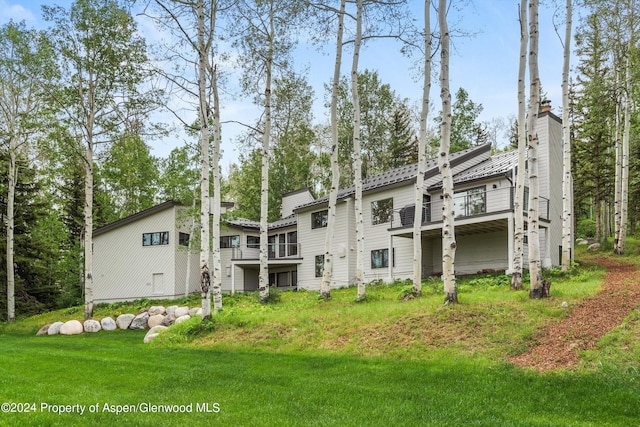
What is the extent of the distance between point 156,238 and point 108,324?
9.17m

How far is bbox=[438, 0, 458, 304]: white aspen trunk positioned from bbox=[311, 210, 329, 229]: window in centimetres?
1455

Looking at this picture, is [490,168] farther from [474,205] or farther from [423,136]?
[423,136]

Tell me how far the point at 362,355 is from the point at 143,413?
4869 mm

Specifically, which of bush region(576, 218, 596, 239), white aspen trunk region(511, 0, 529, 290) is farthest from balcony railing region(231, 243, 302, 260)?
bush region(576, 218, 596, 239)

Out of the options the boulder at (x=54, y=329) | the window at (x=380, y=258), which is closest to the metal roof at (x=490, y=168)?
the window at (x=380, y=258)

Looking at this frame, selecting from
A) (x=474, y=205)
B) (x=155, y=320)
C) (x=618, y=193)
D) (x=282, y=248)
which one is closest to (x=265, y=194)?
(x=155, y=320)

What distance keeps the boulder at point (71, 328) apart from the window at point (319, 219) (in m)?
12.6

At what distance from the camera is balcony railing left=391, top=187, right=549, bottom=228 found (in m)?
19.1

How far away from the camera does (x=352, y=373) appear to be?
8484 millimetres

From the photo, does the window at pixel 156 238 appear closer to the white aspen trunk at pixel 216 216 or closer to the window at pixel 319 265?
the window at pixel 319 265

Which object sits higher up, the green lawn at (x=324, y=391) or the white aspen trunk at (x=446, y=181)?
the white aspen trunk at (x=446, y=181)

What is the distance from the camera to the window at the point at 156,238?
1106 inches

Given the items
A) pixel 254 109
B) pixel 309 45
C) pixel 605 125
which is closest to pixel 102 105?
pixel 254 109

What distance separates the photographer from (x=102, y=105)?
71.9 ft
